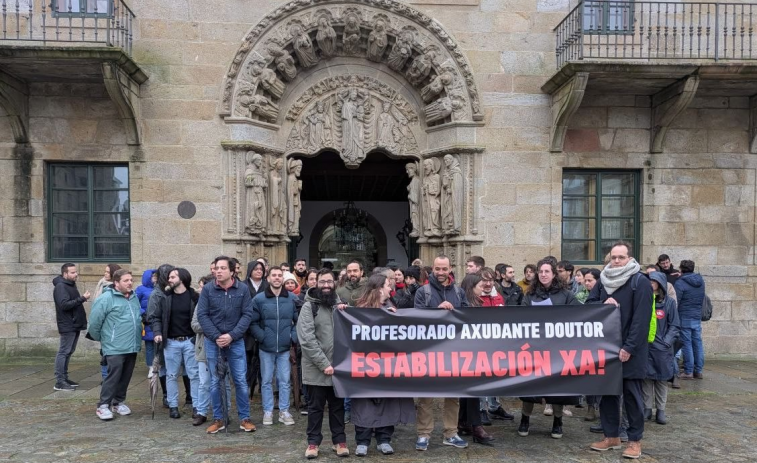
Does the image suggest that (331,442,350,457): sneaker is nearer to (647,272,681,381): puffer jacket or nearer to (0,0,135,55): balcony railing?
(647,272,681,381): puffer jacket

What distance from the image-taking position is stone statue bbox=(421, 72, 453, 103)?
10.2m

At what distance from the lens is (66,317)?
802cm

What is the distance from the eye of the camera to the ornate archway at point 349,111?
998cm

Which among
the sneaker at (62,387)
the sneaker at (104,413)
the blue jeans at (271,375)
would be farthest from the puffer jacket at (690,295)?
the sneaker at (62,387)

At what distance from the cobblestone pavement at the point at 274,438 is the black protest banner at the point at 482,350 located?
582 mm

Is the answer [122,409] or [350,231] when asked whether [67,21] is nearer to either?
[122,409]

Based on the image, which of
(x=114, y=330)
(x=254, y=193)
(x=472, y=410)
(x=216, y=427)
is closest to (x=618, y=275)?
(x=472, y=410)

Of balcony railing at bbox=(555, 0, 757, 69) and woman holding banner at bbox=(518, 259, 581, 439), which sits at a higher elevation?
balcony railing at bbox=(555, 0, 757, 69)

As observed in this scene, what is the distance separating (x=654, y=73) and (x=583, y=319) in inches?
223

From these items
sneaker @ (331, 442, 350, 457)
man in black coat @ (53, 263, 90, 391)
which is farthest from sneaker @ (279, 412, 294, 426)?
man in black coat @ (53, 263, 90, 391)

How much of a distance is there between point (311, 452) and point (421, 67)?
7.16 meters

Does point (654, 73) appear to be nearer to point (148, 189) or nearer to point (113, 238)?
point (148, 189)

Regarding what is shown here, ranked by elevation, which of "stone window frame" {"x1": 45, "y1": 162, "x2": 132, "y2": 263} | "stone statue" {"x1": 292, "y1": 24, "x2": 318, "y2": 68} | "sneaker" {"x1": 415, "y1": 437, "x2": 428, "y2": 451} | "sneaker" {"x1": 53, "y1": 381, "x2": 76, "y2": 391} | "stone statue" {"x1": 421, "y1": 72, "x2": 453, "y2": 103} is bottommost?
"sneaker" {"x1": 53, "y1": 381, "x2": 76, "y2": 391}

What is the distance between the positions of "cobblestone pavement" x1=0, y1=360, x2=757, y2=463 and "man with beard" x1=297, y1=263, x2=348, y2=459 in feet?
0.70
